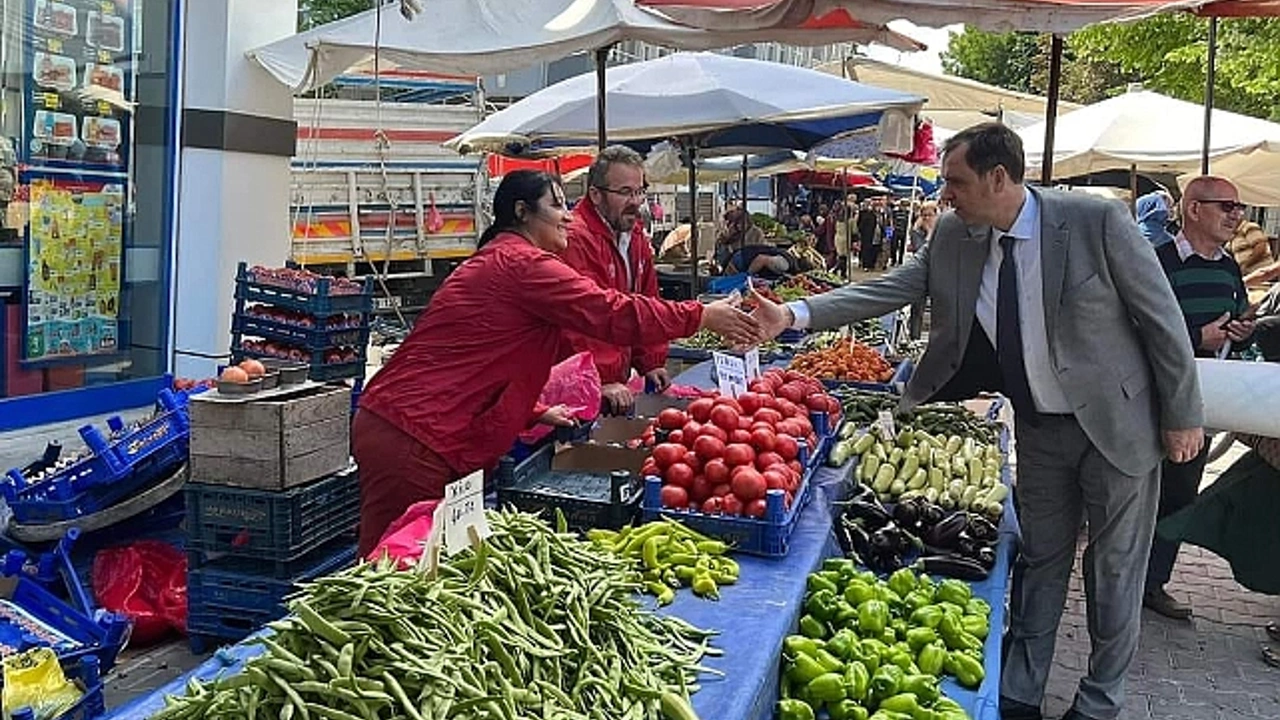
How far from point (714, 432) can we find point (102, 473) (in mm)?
3023

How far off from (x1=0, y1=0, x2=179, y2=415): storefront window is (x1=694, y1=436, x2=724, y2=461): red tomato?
5.37m

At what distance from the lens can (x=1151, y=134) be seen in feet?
37.0

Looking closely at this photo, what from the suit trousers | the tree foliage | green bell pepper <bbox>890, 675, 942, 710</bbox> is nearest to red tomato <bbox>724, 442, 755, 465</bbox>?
green bell pepper <bbox>890, 675, 942, 710</bbox>

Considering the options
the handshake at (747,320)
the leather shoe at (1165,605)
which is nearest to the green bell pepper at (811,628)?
the handshake at (747,320)

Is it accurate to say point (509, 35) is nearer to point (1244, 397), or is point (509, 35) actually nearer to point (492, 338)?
point (492, 338)

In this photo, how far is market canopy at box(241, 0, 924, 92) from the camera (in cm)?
617

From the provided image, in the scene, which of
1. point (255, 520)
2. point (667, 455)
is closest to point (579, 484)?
point (667, 455)

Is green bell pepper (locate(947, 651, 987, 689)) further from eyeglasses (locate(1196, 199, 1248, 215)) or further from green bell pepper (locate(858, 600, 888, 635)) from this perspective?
eyeglasses (locate(1196, 199, 1248, 215))

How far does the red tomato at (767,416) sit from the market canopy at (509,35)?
213 centimetres

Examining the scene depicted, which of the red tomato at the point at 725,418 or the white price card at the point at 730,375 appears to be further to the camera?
the white price card at the point at 730,375

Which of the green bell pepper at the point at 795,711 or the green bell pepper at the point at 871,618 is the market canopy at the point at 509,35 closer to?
the green bell pepper at the point at 871,618

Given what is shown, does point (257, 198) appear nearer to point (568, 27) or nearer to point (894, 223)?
point (568, 27)

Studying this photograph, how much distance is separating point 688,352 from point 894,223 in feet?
93.2

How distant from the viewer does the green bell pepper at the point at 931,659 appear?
3566mm
